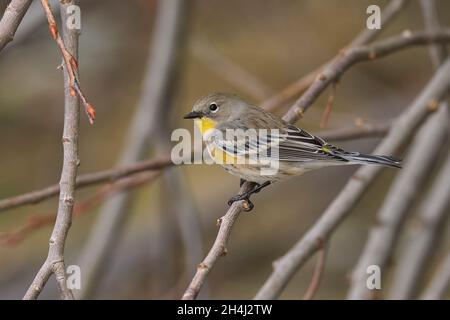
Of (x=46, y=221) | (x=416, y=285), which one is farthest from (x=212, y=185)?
(x=46, y=221)

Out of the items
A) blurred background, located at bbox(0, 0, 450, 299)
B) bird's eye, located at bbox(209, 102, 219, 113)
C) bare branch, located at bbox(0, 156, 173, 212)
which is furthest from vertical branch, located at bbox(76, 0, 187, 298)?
bare branch, located at bbox(0, 156, 173, 212)

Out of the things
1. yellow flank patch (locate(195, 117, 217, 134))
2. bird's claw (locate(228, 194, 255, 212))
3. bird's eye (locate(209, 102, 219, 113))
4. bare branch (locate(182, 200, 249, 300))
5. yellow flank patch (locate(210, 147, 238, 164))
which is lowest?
bare branch (locate(182, 200, 249, 300))

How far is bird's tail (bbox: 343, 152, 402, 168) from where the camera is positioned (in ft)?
11.5

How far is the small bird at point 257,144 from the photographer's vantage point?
3.87m

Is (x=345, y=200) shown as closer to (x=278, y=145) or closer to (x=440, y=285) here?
(x=278, y=145)

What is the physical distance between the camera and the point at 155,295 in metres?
5.43

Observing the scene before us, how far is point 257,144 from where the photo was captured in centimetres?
414

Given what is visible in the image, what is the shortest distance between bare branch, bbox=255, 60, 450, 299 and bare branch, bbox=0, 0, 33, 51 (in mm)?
1591

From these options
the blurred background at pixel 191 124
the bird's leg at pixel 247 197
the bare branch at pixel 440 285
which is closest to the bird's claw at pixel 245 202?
the bird's leg at pixel 247 197

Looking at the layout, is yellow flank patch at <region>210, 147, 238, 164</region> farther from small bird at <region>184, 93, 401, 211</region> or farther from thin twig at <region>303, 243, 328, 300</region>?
thin twig at <region>303, 243, 328, 300</region>

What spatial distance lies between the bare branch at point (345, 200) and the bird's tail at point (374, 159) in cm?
29

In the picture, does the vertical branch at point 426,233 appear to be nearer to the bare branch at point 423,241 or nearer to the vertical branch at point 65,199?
the bare branch at point 423,241

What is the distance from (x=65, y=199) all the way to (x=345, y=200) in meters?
1.90

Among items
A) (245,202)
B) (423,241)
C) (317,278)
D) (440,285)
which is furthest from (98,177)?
(423,241)
